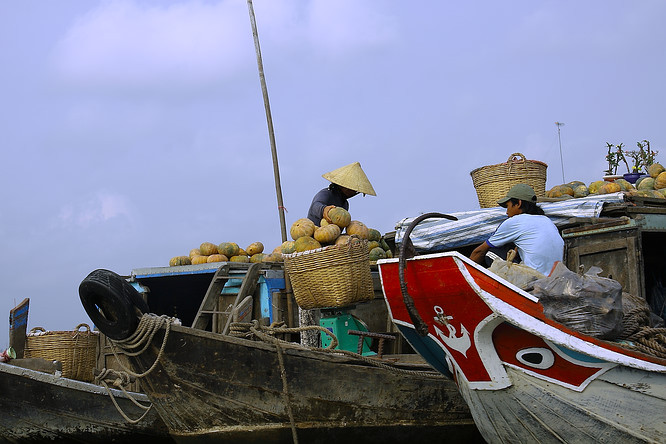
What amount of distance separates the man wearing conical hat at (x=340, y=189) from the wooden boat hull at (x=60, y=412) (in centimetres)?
258

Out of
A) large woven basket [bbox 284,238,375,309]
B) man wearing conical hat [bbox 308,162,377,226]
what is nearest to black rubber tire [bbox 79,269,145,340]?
large woven basket [bbox 284,238,375,309]

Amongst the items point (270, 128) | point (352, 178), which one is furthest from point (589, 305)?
point (270, 128)

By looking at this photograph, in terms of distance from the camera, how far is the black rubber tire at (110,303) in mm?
4613

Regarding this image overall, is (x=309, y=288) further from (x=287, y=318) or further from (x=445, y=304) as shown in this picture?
(x=445, y=304)

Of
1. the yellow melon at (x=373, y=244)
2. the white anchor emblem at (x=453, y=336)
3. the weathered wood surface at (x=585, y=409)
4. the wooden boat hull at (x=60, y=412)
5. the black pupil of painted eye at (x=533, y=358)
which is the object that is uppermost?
the yellow melon at (x=373, y=244)

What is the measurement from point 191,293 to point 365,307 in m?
2.96

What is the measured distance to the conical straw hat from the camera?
6891 mm

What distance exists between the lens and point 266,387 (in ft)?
16.7

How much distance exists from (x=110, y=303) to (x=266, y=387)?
1.32 meters

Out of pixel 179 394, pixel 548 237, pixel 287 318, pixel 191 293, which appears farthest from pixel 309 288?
pixel 191 293

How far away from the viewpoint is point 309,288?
593 cm

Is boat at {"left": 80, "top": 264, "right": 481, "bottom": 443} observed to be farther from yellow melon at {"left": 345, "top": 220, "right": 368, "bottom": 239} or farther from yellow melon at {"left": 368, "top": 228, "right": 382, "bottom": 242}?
yellow melon at {"left": 368, "top": 228, "right": 382, "bottom": 242}

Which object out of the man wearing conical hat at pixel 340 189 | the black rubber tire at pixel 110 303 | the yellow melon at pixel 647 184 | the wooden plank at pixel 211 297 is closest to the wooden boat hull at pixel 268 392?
the black rubber tire at pixel 110 303

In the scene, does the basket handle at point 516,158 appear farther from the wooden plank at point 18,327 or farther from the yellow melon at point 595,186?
the wooden plank at point 18,327
